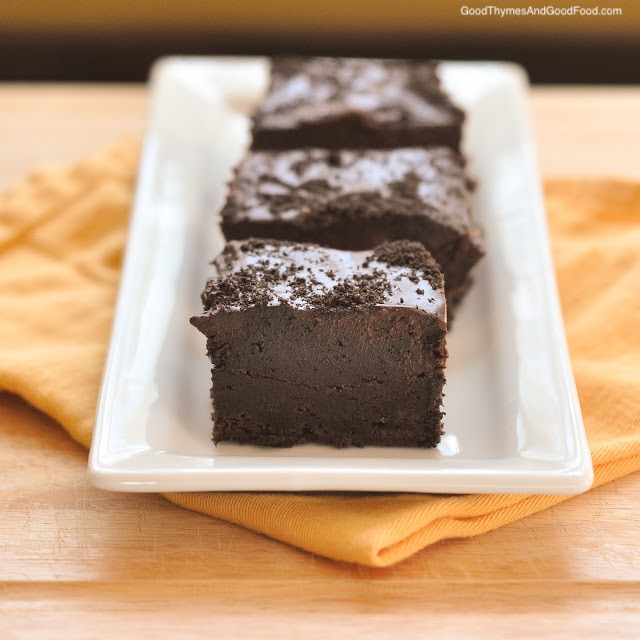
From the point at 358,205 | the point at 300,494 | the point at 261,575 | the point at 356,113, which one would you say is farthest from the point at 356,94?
the point at 261,575

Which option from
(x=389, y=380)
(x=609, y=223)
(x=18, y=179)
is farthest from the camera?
(x=18, y=179)

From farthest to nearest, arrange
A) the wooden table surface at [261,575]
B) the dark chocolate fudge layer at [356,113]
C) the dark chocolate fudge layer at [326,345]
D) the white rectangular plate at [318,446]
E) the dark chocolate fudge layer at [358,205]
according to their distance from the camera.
A: the dark chocolate fudge layer at [356,113] < the dark chocolate fudge layer at [358,205] < the dark chocolate fudge layer at [326,345] < the white rectangular plate at [318,446] < the wooden table surface at [261,575]

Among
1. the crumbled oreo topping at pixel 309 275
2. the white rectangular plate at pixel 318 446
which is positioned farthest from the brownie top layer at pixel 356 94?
the crumbled oreo topping at pixel 309 275

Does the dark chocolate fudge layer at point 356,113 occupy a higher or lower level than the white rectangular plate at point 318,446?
higher

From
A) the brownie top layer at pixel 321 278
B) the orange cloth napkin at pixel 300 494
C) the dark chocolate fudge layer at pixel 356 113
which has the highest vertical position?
the brownie top layer at pixel 321 278

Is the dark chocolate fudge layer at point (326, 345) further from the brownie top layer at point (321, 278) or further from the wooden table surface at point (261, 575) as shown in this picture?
the wooden table surface at point (261, 575)

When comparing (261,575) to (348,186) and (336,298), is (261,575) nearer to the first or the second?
(336,298)

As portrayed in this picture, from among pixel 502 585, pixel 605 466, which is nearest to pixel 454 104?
pixel 605 466

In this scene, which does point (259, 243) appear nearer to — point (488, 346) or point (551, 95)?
point (488, 346)
